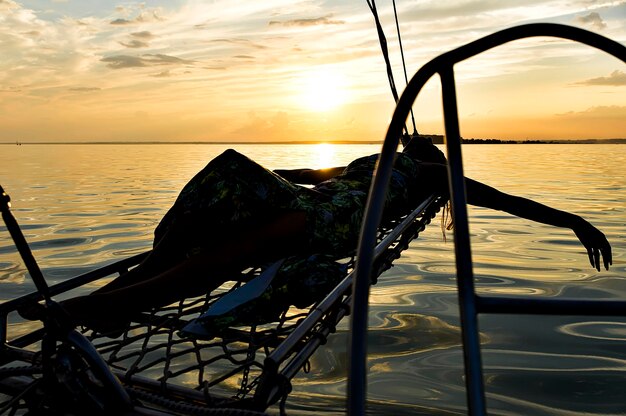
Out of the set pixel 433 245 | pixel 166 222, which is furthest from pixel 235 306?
pixel 433 245

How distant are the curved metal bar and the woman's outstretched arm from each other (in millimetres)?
2242

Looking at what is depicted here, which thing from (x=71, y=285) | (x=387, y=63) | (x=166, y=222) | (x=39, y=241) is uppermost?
(x=387, y=63)

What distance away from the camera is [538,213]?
3.22 metres

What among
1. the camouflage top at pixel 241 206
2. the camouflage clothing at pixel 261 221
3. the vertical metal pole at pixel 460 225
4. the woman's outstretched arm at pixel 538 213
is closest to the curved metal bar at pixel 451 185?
the vertical metal pole at pixel 460 225

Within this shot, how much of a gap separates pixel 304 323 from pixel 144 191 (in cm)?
1205

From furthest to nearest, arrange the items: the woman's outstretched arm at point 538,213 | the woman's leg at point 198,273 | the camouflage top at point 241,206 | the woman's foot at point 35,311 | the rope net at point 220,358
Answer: the woman's outstretched arm at point 538,213
the camouflage top at point 241,206
the woman's leg at point 198,273
the woman's foot at point 35,311
the rope net at point 220,358

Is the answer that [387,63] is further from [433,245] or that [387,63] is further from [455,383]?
[455,383]

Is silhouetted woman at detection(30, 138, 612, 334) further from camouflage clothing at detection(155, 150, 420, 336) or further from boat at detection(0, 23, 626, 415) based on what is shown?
boat at detection(0, 23, 626, 415)

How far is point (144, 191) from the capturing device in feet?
43.1

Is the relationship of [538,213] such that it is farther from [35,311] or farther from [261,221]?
[35,311]

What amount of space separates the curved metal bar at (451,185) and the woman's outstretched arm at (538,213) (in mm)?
2242

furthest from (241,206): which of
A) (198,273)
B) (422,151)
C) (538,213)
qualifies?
(422,151)

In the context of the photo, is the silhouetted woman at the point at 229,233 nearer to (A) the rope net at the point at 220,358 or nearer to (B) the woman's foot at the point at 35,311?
(A) the rope net at the point at 220,358

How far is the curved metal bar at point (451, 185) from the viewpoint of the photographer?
875mm
